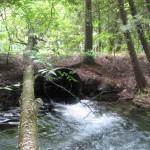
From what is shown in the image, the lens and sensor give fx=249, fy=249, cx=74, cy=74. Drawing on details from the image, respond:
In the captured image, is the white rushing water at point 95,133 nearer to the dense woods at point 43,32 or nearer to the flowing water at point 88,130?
the flowing water at point 88,130

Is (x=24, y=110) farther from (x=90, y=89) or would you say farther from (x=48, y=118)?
(x=90, y=89)

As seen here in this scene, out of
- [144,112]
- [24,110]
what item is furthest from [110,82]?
[24,110]

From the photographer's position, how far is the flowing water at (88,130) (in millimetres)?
6582

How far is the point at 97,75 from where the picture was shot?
13.5 m

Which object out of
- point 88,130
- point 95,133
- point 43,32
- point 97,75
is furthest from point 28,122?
point 97,75

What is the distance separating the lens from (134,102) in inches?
A: 439

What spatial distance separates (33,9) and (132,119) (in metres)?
6.14

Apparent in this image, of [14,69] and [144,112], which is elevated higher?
[14,69]

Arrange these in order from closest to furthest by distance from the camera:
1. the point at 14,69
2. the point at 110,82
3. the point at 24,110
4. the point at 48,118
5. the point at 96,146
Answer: the point at 24,110
the point at 96,146
the point at 48,118
the point at 14,69
the point at 110,82

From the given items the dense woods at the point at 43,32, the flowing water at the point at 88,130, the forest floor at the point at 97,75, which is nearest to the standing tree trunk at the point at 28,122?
the dense woods at the point at 43,32

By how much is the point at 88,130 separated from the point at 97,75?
5.92 m

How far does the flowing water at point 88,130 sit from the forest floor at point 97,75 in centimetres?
98

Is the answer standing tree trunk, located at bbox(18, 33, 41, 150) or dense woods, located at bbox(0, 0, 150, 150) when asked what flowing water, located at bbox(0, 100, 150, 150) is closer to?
standing tree trunk, located at bbox(18, 33, 41, 150)

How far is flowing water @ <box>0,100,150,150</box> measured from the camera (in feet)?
21.6
